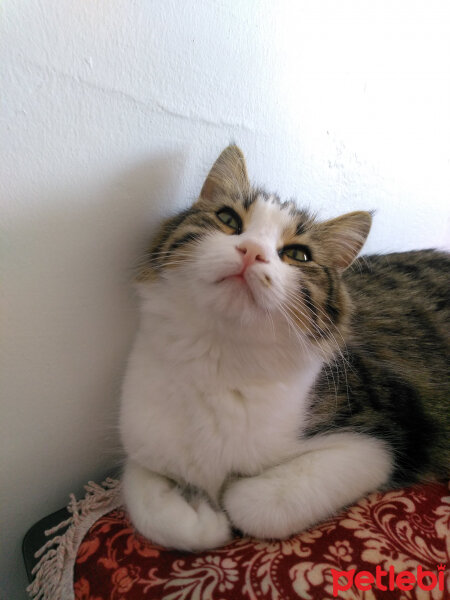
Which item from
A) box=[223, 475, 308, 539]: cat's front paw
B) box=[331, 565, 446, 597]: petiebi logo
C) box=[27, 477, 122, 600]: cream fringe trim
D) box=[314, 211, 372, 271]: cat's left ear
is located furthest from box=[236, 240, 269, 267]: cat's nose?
box=[27, 477, 122, 600]: cream fringe trim

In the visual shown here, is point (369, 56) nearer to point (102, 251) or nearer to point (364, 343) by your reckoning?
point (364, 343)

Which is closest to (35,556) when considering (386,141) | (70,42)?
(70,42)

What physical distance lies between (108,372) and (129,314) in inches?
6.2

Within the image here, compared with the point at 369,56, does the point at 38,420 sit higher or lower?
lower

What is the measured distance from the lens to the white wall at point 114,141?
722mm

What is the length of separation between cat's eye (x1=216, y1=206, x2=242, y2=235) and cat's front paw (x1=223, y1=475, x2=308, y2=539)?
52 centimetres

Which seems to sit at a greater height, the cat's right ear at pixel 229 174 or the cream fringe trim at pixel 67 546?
the cat's right ear at pixel 229 174

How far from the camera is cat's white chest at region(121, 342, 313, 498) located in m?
0.84

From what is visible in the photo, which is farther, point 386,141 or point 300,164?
point 386,141

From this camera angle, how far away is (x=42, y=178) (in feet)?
2.45

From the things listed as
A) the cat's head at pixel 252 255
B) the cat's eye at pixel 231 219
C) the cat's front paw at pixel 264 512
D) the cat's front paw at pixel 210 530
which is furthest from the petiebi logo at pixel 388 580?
the cat's eye at pixel 231 219

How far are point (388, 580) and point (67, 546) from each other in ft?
2.11

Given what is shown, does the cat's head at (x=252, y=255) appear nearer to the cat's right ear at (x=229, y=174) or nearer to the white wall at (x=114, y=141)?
the cat's right ear at (x=229, y=174)

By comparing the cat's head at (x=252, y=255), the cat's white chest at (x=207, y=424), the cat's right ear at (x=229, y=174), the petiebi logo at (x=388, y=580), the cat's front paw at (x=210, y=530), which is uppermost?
the cat's right ear at (x=229, y=174)
